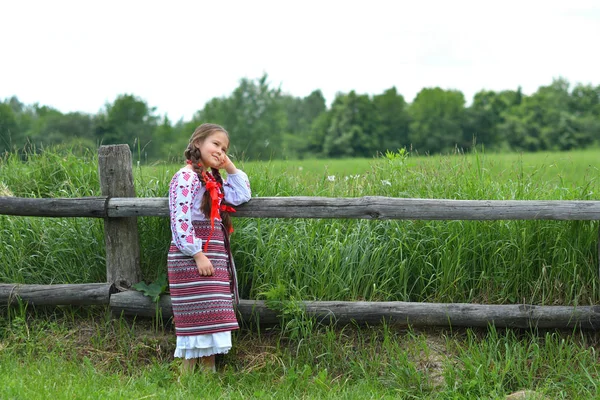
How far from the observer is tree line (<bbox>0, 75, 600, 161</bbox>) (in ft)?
142

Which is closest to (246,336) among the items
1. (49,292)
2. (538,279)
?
(49,292)

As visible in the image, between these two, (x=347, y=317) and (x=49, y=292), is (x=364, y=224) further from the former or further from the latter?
(x=49, y=292)

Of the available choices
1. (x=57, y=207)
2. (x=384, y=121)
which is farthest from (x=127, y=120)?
(x=57, y=207)

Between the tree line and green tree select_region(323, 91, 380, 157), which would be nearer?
the tree line

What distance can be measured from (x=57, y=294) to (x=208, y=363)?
4.63 feet

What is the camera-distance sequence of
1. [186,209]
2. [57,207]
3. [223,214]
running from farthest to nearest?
[57,207], [223,214], [186,209]

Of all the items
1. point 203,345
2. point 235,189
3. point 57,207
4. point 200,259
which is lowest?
point 203,345

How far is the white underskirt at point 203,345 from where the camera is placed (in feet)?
13.7

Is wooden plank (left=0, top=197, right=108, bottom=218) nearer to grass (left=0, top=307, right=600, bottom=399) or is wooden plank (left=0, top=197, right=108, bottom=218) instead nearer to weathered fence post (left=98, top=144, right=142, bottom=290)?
weathered fence post (left=98, top=144, right=142, bottom=290)

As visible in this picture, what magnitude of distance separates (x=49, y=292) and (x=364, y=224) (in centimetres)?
246

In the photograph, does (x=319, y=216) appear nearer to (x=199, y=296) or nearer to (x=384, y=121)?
(x=199, y=296)

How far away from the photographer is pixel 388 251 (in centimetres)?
484

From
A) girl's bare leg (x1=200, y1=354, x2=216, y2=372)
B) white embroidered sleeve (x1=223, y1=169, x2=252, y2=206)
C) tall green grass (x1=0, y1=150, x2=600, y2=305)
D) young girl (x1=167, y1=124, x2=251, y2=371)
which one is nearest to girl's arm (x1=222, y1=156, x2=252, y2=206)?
white embroidered sleeve (x1=223, y1=169, x2=252, y2=206)

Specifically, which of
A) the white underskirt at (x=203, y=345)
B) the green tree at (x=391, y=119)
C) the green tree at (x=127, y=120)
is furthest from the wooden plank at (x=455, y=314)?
the green tree at (x=391, y=119)
